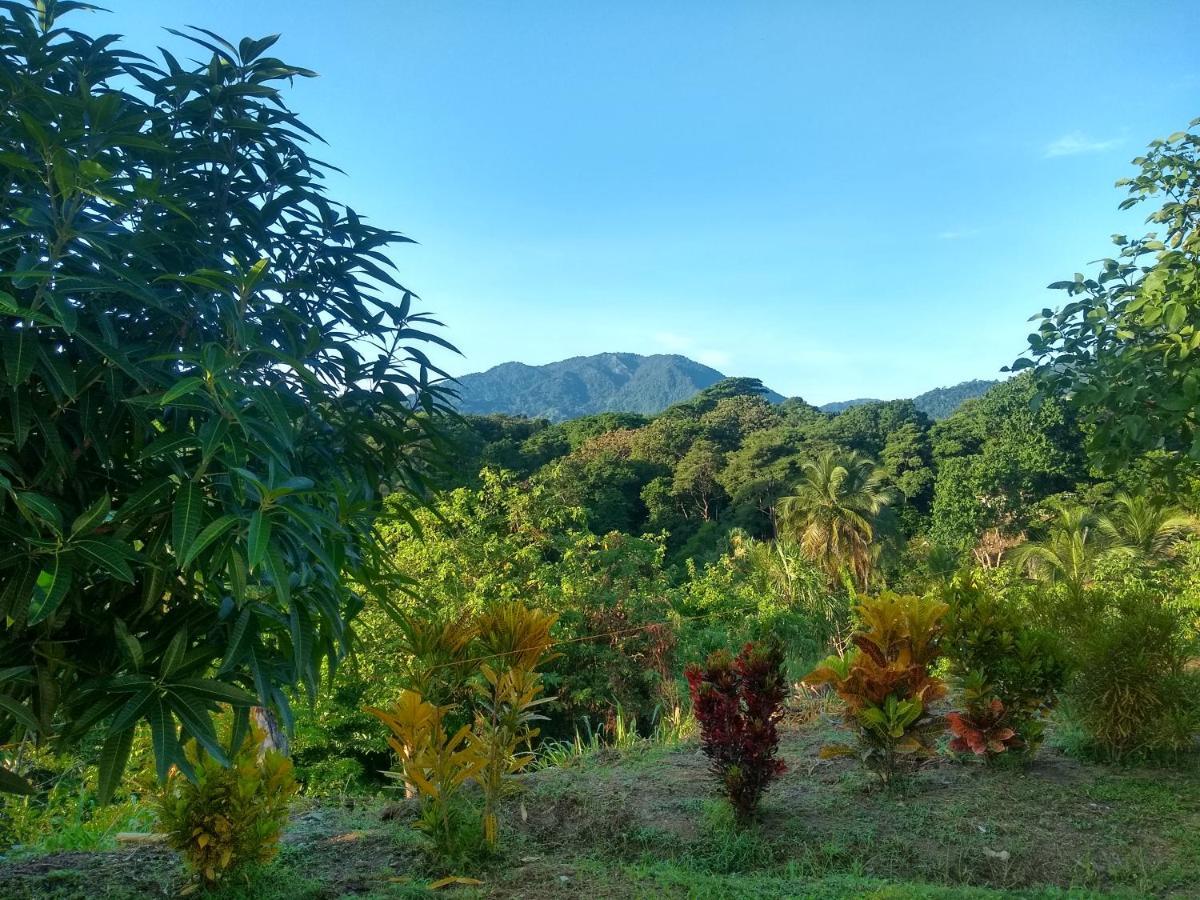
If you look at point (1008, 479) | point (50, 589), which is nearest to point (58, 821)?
point (50, 589)

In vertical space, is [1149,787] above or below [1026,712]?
below

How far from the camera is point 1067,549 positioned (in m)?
21.7

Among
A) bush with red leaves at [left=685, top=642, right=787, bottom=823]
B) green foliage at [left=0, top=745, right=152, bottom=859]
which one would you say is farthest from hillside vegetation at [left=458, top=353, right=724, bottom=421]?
bush with red leaves at [left=685, top=642, right=787, bottom=823]

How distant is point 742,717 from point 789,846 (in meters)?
0.61

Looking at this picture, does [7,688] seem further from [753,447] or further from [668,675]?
[753,447]

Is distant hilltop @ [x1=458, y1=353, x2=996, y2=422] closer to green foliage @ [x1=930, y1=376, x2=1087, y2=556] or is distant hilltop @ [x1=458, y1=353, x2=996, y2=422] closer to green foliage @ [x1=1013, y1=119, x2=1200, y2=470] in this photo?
green foliage @ [x1=930, y1=376, x2=1087, y2=556]

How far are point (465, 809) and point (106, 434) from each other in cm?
239

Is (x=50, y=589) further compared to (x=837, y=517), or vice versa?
(x=837, y=517)

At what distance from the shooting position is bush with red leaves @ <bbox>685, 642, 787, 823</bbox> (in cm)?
394

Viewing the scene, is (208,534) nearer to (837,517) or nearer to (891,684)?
(891,684)

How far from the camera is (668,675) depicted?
1267 cm

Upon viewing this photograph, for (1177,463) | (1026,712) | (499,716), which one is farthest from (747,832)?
(1177,463)

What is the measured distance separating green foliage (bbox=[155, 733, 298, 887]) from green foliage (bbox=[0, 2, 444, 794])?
0.94 m

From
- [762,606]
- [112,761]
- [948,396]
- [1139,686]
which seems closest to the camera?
[112,761]
